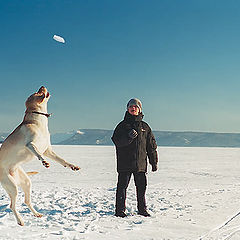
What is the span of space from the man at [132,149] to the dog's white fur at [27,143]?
1.35m

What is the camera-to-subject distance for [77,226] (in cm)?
429

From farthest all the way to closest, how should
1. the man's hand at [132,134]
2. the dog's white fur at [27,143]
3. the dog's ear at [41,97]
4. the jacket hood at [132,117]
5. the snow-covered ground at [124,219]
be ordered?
the jacket hood at [132,117] → the man's hand at [132,134] → the snow-covered ground at [124,219] → the dog's ear at [41,97] → the dog's white fur at [27,143]

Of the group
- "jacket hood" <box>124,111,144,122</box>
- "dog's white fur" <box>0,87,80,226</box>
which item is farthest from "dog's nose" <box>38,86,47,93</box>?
"jacket hood" <box>124,111,144,122</box>

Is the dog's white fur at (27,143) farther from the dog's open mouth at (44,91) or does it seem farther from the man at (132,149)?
the man at (132,149)

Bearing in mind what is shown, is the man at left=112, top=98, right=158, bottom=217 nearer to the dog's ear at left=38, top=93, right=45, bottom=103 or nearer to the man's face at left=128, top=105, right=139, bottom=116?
the man's face at left=128, top=105, right=139, bottom=116

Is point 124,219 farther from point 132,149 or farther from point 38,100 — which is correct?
point 38,100

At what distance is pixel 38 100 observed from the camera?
3.73m

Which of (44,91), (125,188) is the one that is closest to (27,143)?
(44,91)

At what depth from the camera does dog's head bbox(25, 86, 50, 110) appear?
3.74 m

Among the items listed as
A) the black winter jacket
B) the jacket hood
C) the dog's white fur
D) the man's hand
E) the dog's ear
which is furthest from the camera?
the jacket hood

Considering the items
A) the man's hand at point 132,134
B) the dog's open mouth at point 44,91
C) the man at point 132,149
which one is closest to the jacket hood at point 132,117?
the man at point 132,149

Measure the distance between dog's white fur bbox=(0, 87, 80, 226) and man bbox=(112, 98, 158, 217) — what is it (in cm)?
135

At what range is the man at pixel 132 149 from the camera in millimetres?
4926

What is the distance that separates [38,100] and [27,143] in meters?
0.53
